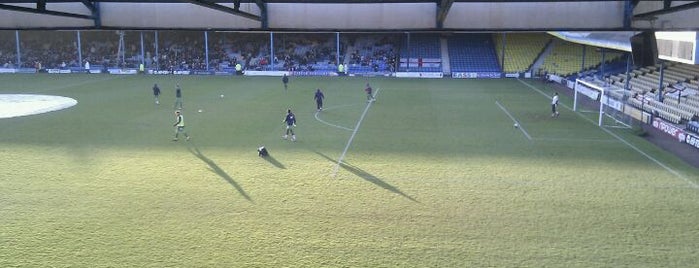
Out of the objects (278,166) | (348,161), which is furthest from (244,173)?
(348,161)

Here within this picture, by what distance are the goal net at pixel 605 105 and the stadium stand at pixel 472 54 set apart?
17209mm

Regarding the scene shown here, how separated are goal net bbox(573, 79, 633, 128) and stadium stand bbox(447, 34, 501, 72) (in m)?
17.2

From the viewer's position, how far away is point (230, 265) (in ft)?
33.0

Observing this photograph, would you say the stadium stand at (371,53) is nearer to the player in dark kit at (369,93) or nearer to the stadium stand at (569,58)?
the stadium stand at (569,58)

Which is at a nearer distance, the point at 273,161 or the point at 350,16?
the point at 350,16

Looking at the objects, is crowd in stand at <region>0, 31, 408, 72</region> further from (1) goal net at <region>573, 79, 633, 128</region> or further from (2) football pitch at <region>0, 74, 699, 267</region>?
(2) football pitch at <region>0, 74, 699, 267</region>

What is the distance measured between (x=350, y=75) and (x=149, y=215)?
3969 centimetres

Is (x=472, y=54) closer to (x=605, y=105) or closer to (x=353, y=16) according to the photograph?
(x=605, y=105)

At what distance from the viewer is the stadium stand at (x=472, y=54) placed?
5372 cm

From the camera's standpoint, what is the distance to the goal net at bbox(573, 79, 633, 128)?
2590cm

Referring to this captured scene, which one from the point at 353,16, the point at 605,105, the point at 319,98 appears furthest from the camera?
the point at 605,105

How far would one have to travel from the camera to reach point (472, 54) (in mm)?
56719

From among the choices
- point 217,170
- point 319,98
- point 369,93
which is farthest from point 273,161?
point 369,93

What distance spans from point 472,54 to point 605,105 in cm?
2692
